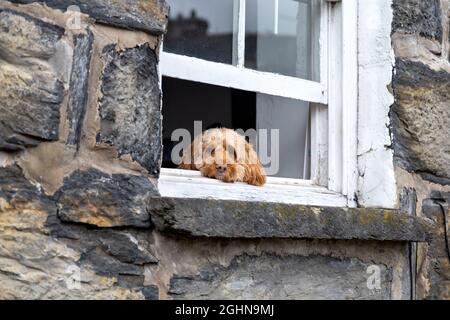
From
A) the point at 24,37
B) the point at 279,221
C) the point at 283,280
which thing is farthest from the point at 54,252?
the point at 283,280

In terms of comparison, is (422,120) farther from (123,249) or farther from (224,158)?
(123,249)

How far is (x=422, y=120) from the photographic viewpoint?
3.21 metres

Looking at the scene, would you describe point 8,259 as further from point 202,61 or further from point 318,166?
point 318,166

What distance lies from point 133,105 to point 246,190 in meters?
0.61

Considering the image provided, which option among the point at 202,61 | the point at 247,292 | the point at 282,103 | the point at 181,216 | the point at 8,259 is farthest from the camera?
the point at 282,103

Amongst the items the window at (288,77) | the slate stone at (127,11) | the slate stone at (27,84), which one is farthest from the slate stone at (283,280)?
the slate stone at (127,11)

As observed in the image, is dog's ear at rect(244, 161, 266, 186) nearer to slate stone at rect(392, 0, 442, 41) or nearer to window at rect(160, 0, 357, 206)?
window at rect(160, 0, 357, 206)

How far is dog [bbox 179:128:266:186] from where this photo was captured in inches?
114

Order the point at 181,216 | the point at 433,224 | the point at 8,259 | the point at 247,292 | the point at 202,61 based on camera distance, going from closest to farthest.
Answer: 1. the point at 8,259
2. the point at 181,216
3. the point at 247,292
4. the point at 202,61
5. the point at 433,224

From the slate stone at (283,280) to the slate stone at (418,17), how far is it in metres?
1.04

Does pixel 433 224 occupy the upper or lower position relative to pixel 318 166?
lower

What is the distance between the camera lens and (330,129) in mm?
3162
